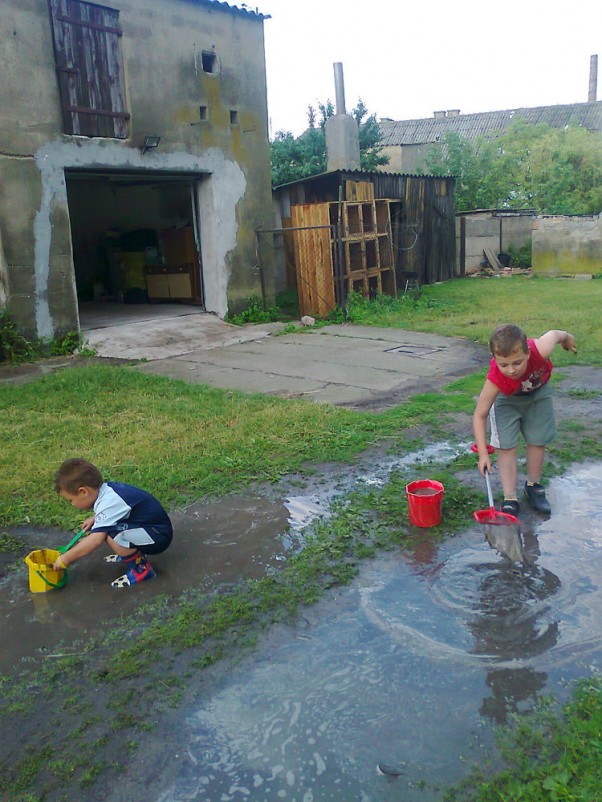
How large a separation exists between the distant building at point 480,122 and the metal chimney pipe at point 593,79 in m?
8.88

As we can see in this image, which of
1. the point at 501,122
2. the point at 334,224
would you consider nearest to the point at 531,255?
the point at 334,224

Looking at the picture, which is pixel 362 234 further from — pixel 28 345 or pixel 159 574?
pixel 159 574

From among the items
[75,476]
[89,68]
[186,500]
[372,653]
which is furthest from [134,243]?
[372,653]

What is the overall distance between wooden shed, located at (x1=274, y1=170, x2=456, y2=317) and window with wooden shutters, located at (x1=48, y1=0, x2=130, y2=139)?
3.59 m

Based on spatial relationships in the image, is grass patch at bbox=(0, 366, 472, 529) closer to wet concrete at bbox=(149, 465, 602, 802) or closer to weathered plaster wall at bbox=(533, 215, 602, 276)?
wet concrete at bbox=(149, 465, 602, 802)

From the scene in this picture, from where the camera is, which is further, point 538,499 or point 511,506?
point 538,499

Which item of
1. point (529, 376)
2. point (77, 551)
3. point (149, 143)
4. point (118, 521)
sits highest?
point (149, 143)

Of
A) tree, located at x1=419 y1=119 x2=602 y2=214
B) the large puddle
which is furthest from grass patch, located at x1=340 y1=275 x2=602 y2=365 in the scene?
tree, located at x1=419 y1=119 x2=602 y2=214

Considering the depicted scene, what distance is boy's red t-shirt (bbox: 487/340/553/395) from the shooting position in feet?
14.1

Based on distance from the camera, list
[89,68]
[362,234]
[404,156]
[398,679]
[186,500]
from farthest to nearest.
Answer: [404,156] → [362,234] → [89,68] → [186,500] → [398,679]

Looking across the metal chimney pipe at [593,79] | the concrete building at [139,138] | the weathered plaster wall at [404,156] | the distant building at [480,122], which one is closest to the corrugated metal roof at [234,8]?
the concrete building at [139,138]

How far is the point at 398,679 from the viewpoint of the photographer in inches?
117

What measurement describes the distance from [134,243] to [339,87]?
924 centimetres

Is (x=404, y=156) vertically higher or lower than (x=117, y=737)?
higher
